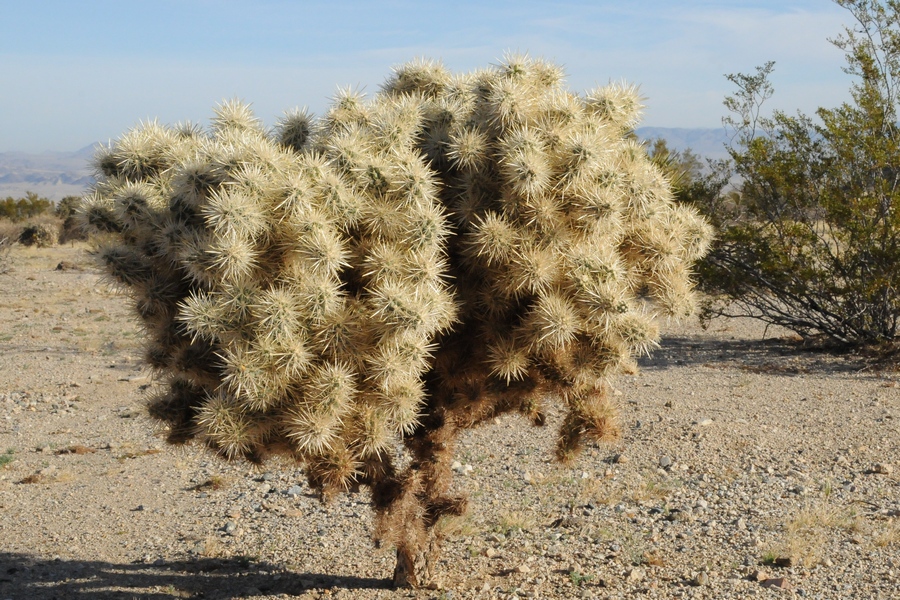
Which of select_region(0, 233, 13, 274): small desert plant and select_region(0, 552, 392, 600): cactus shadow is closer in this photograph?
select_region(0, 552, 392, 600): cactus shadow

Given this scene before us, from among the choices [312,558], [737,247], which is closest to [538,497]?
[312,558]

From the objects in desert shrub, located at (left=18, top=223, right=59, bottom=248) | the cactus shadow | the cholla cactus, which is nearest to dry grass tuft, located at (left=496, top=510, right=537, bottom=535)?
the cactus shadow

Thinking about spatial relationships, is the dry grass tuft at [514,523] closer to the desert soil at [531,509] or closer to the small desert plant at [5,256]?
the desert soil at [531,509]

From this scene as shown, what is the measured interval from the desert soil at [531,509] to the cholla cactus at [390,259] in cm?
152

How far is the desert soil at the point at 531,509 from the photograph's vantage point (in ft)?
17.6

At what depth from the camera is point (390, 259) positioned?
3678 millimetres

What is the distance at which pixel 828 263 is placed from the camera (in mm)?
11617

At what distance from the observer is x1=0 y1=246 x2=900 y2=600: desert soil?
5375mm

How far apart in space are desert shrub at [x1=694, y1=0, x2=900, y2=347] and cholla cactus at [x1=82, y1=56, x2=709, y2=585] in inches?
300

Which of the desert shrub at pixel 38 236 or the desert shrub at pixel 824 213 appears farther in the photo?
the desert shrub at pixel 38 236

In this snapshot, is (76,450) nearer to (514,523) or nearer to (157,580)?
(157,580)

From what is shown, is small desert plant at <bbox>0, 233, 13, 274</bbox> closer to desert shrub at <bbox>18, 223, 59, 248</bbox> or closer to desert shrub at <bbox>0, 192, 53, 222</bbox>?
desert shrub at <bbox>18, 223, 59, 248</bbox>

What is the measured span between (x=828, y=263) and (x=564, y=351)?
8.87 meters

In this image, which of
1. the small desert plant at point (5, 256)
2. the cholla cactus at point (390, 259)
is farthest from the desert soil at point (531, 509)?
the small desert plant at point (5, 256)
